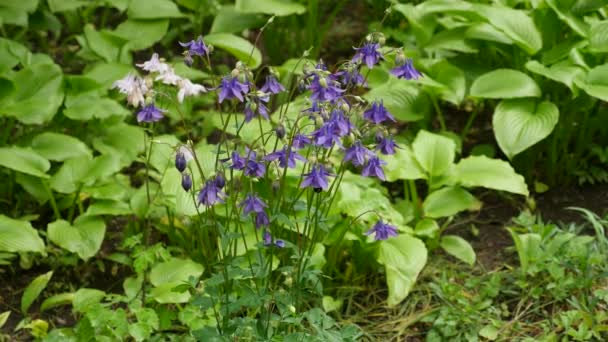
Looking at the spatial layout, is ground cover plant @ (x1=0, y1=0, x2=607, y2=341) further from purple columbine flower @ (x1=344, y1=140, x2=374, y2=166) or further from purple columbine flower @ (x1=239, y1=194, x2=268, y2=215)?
purple columbine flower @ (x1=344, y1=140, x2=374, y2=166)

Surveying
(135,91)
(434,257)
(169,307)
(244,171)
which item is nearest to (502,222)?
(434,257)

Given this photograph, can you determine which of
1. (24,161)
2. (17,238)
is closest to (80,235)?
(17,238)

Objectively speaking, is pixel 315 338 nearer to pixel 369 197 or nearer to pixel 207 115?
pixel 369 197

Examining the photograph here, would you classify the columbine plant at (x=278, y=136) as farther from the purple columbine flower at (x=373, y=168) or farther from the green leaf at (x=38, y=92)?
the green leaf at (x=38, y=92)

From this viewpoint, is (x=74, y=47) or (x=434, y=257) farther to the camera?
(x=74, y=47)

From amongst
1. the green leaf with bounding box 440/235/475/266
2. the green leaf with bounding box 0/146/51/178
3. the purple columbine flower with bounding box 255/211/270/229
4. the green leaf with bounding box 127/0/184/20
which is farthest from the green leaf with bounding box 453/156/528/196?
the green leaf with bounding box 127/0/184/20

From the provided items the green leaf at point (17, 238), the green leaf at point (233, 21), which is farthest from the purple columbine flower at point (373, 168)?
the green leaf at point (233, 21)

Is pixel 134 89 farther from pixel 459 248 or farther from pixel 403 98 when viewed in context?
pixel 403 98
